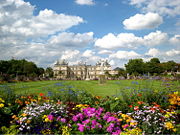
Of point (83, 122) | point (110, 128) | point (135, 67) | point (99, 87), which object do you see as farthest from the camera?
point (135, 67)

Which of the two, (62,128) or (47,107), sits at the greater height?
(47,107)

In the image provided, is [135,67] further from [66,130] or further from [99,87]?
[66,130]

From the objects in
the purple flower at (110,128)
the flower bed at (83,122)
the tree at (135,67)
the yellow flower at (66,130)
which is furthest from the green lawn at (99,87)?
the tree at (135,67)

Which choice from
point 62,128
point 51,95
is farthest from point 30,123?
point 51,95

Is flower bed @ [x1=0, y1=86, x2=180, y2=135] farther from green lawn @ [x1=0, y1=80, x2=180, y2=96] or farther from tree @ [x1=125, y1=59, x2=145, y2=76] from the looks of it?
tree @ [x1=125, y1=59, x2=145, y2=76]

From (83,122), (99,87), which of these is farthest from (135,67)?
(83,122)

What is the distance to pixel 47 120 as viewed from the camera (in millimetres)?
4758

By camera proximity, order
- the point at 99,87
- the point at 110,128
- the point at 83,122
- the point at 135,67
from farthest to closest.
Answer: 1. the point at 135,67
2. the point at 99,87
3. the point at 83,122
4. the point at 110,128

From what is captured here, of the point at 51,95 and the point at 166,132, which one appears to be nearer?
the point at 166,132

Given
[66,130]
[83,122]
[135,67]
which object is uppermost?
[135,67]

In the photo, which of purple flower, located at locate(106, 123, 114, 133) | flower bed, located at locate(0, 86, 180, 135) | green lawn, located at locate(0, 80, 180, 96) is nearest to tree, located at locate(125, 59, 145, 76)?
green lawn, located at locate(0, 80, 180, 96)

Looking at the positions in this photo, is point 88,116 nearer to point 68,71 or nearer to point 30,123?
point 30,123

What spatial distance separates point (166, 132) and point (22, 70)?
239 feet

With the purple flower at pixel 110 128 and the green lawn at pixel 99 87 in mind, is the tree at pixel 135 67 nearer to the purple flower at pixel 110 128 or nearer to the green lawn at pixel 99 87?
the green lawn at pixel 99 87
